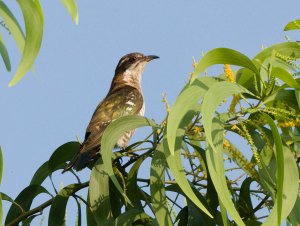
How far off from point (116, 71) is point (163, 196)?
5.05 meters

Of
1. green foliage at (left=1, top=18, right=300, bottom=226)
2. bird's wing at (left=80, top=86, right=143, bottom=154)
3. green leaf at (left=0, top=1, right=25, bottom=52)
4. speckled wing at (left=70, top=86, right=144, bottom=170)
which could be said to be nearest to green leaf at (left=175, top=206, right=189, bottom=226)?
green foliage at (left=1, top=18, right=300, bottom=226)

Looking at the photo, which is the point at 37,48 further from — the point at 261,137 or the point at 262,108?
the point at 261,137

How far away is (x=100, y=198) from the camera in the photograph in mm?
3430

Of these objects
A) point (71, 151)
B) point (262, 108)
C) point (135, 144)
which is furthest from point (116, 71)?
point (262, 108)

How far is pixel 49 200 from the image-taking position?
12.3 ft

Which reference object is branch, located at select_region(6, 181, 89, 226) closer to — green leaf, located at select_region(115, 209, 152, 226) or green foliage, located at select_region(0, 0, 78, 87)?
green leaf, located at select_region(115, 209, 152, 226)

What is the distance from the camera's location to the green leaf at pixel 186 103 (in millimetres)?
2797

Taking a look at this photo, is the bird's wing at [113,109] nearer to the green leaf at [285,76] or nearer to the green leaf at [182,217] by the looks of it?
the green leaf at [182,217]

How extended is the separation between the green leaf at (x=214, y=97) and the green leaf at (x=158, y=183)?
358 mm

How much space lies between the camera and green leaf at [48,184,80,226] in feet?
11.9

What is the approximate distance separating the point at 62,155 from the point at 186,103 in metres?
1.32

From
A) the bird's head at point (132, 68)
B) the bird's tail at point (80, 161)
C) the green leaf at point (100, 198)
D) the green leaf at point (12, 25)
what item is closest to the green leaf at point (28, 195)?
the bird's tail at point (80, 161)

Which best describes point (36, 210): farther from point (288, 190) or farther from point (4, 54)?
point (288, 190)

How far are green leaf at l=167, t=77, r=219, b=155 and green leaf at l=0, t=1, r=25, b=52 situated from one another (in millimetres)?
622
